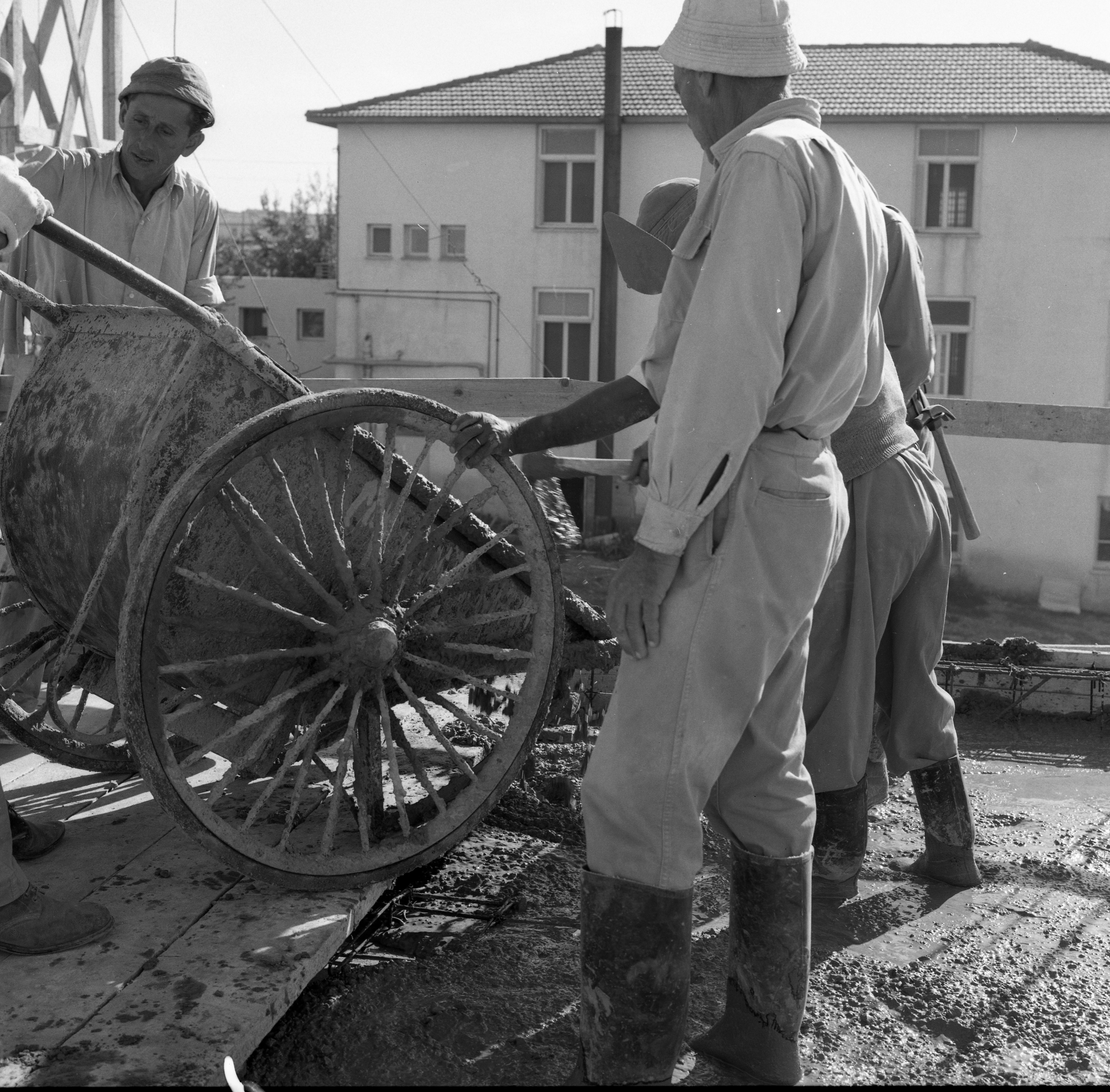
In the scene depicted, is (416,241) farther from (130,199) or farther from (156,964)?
(156,964)

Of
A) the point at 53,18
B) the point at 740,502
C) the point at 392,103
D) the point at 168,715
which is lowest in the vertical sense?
the point at 168,715

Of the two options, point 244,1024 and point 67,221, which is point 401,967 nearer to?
point 244,1024

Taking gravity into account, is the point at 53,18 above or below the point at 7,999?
above

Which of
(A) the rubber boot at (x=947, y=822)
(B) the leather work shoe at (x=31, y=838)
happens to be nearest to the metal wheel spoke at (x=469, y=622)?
(B) the leather work shoe at (x=31, y=838)

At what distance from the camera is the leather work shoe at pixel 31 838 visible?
3.47 m

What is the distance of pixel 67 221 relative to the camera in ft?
14.0

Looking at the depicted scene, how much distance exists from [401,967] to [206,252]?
2.65m

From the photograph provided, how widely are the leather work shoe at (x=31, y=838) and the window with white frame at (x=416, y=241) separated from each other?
20370 millimetres

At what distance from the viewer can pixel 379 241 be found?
76.8 feet

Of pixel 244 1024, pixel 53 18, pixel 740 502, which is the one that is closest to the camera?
pixel 740 502

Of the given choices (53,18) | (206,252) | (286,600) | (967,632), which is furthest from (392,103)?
(286,600)

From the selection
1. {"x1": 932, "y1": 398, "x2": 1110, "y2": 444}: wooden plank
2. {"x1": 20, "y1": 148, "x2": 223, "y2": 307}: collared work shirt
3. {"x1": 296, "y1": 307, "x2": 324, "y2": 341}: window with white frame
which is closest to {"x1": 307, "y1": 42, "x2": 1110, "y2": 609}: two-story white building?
{"x1": 296, "y1": 307, "x2": 324, "y2": 341}: window with white frame

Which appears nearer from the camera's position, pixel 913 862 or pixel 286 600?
pixel 286 600

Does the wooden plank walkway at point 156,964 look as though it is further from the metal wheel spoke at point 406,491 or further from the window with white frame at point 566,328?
the window with white frame at point 566,328
